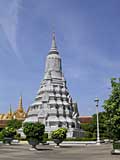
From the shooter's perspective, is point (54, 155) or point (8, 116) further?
point (8, 116)

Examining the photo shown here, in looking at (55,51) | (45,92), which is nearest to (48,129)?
(45,92)

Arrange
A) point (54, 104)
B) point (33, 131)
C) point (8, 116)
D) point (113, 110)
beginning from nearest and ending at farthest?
point (113, 110), point (33, 131), point (54, 104), point (8, 116)

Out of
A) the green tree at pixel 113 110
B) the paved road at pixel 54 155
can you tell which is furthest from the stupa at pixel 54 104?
the green tree at pixel 113 110

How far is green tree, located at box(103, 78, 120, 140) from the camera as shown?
26.2 metres

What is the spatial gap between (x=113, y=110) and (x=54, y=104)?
5682cm

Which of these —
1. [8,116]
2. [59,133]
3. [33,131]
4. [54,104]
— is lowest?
[59,133]

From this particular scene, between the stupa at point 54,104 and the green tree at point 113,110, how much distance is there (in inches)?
2030

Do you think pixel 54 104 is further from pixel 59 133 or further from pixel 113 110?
pixel 113 110

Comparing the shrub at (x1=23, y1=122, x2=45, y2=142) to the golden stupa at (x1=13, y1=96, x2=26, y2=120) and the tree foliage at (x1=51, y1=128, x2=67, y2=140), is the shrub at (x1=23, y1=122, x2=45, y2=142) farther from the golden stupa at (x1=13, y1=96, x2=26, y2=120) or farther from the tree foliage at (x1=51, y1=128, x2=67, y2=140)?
the golden stupa at (x1=13, y1=96, x2=26, y2=120)

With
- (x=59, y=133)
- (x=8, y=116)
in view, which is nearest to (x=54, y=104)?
(x=59, y=133)

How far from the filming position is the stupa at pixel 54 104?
80.5 m

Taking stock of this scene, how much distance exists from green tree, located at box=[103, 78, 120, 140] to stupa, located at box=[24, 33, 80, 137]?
5156cm

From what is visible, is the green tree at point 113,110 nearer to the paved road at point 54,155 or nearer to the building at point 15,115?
the paved road at point 54,155

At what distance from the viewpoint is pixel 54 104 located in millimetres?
83000
